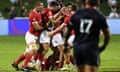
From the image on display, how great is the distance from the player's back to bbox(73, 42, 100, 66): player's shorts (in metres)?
0.09

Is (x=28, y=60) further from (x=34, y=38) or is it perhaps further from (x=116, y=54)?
(x=116, y=54)

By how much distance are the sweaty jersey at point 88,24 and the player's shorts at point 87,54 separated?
0.09 metres

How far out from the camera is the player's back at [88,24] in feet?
31.4

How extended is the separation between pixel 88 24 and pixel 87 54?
1.74 ft

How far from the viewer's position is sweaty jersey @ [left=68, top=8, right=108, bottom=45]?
9586 mm

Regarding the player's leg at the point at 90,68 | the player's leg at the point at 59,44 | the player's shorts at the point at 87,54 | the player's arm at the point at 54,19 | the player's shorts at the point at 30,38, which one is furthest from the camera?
the player's leg at the point at 59,44

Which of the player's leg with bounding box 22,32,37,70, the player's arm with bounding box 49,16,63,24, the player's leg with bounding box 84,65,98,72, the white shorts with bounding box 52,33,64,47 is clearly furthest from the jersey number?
the white shorts with bounding box 52,33,64,47

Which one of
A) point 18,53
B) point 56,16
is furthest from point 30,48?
point 18,53

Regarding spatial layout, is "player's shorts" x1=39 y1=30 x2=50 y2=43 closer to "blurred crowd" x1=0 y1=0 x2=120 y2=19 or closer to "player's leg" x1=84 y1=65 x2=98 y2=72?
"player's leg" x1=84 y1=65 x2=98 y2=72

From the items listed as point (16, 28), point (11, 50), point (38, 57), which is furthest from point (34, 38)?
point (16, 28)

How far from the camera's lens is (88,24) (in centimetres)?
958

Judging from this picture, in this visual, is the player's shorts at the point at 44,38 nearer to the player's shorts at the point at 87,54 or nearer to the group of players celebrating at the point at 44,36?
the group of players celebrating at the point at 44,36

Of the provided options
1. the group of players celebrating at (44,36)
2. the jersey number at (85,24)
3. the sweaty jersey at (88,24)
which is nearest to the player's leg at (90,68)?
the sweaty jersey at (88,24)

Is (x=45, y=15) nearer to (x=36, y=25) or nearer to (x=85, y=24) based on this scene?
(x=36, y=25)
